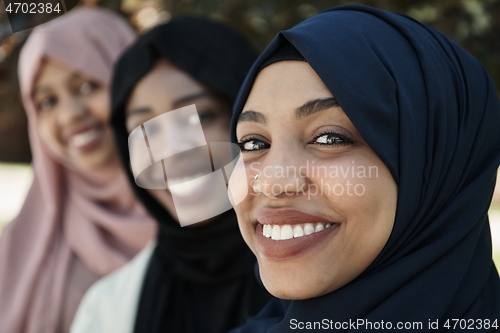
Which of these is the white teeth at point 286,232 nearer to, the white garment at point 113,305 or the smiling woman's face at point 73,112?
the white garment at point 113,305

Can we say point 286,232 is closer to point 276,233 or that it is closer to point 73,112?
point 276,233

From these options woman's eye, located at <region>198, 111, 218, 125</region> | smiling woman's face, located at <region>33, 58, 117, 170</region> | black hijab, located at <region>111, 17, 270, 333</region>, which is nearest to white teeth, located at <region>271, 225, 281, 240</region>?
black hijab, located at <region>111, 17, 270, 333</region>

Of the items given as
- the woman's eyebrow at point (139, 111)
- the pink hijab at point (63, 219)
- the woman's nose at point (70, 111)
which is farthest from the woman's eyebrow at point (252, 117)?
the pink hijab at point (63, 219)

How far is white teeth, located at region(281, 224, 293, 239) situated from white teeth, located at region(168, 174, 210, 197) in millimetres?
1008

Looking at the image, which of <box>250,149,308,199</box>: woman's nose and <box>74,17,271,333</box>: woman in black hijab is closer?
<box>250,149,308,199</box>: woman's nose

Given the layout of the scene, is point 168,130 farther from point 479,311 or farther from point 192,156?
point 479,311

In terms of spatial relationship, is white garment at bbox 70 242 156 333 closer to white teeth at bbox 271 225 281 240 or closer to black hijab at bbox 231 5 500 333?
black hijab at bbox 231 5 500 333

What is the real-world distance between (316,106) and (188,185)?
3.86 ft

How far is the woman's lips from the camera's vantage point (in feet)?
4.54

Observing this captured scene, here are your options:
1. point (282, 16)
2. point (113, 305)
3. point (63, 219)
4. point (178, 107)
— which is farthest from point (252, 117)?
point (282, 16)

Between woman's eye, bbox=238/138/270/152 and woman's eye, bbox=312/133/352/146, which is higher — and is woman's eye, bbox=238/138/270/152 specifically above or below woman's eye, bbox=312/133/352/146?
below

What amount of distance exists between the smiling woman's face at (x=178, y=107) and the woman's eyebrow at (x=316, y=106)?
3.43 feet

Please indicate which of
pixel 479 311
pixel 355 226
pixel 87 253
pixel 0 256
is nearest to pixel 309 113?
pixel 355 226

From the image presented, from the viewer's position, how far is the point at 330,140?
1409mm
